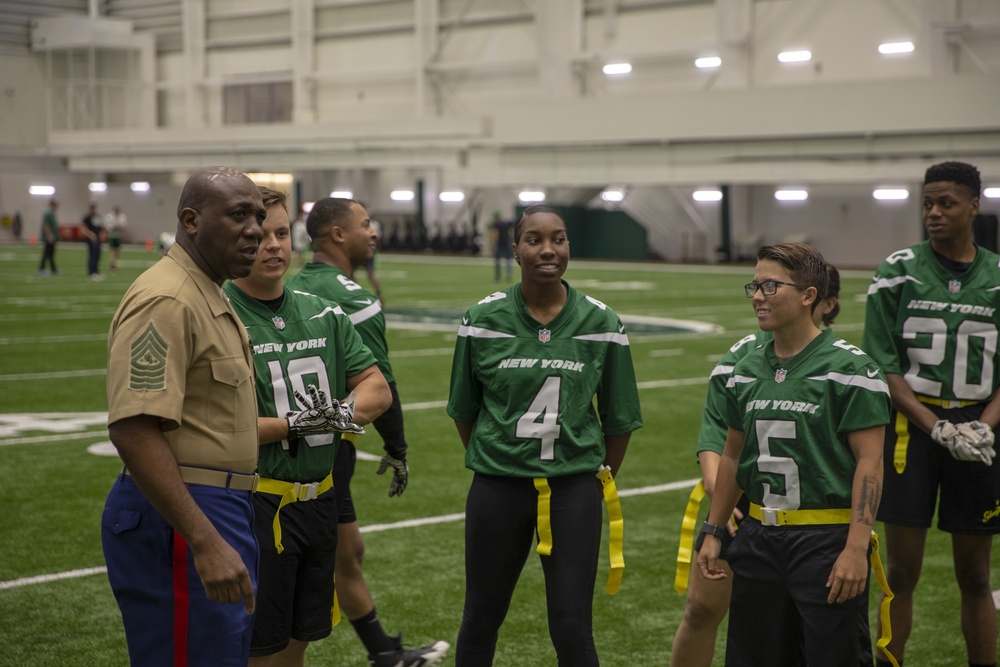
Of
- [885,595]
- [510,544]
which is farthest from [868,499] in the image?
[510,544]

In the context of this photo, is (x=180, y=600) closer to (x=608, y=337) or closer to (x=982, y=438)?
(x=608, y=337)

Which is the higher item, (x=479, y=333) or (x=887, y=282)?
(x=887, y=282)

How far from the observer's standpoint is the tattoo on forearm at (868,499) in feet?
13.1

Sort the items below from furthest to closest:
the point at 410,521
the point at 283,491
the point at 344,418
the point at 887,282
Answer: the point at 410,521, the point at 887,282, the point at 283,491, the point at 344,418

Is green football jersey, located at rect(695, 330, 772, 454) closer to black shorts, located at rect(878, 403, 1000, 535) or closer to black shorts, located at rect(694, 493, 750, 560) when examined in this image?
black shorts, located at rect(694, 493, 750, 560)

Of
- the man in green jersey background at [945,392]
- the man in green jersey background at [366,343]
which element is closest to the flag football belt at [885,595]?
the man in green jersey background at [945,392]

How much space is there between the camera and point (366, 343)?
5.65 m

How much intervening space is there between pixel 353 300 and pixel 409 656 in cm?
173

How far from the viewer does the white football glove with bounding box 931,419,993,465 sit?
4.94 meters

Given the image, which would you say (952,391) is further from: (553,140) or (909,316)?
(553,140)

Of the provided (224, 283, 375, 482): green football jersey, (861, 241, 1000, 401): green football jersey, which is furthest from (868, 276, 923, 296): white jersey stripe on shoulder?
(224, 283, 375, 482): green football jersey

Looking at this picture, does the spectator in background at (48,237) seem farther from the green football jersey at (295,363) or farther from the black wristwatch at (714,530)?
the black wristwatch at (714,530)

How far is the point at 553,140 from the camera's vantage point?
42781 mm

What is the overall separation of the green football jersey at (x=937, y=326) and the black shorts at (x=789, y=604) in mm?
1481
